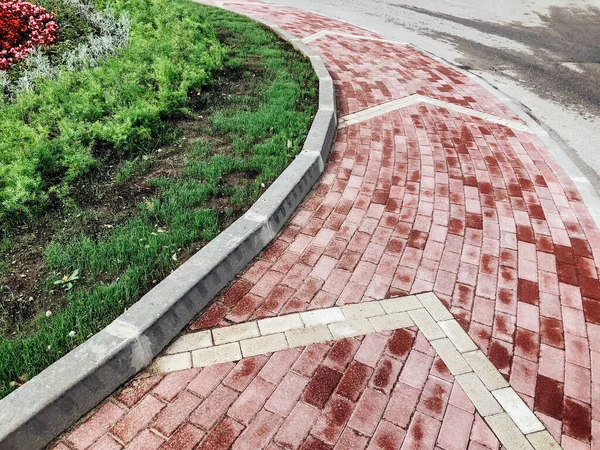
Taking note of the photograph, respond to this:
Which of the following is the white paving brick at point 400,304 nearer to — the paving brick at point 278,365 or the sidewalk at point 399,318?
the sidewalk at point 399,318

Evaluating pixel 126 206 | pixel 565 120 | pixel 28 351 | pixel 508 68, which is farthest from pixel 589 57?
pixel 28 351

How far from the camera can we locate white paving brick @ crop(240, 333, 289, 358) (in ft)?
9.42

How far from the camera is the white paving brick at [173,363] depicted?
2.75m

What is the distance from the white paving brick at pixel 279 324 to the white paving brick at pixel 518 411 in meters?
1.33

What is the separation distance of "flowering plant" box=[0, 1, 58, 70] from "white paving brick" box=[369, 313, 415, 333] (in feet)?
23.4

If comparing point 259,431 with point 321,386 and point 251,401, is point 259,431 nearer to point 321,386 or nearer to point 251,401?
point 251,401

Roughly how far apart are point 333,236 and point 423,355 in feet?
4.41

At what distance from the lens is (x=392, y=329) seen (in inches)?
121

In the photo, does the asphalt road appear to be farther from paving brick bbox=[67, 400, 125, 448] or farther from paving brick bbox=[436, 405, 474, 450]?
paving brick bbox=[67, 400, 125, 448]

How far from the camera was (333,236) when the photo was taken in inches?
153

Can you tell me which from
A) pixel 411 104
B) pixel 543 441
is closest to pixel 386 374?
pixel 543 441

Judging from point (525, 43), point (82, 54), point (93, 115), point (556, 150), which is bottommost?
point (556, 150)

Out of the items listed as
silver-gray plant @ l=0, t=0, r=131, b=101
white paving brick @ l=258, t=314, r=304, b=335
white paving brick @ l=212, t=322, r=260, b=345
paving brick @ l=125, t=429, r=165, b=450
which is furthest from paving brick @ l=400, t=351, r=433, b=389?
→ silver-gray plant @ l=0, t=0, r=131, b=101

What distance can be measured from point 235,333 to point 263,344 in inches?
8.6
